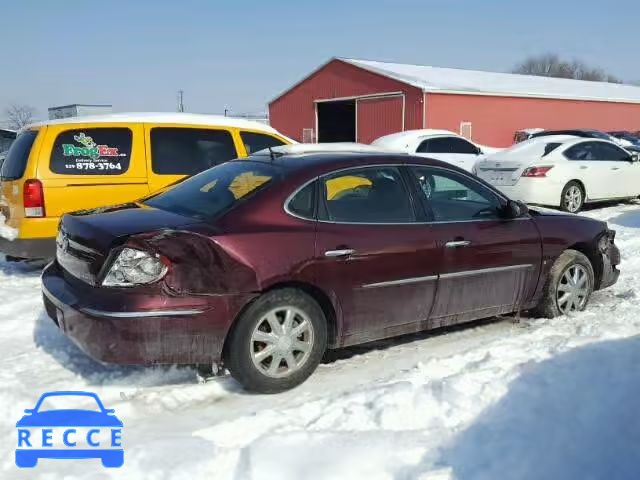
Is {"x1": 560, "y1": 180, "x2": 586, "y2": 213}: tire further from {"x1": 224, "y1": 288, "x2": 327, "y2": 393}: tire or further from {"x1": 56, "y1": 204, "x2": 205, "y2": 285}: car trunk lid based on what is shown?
{"x1": 56, "y1": 204, "x2": 205, "y2": 285}: car trunk lid

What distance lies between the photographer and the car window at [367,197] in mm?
4082

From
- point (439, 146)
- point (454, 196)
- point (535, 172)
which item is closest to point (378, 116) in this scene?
point (439, 146)

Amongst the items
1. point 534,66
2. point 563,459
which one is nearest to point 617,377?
point 563,459

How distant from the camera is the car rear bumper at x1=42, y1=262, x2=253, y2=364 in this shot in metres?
3.38

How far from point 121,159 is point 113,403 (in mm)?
3712

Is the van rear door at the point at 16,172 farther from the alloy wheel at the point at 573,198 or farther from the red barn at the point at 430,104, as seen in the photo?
the red barn at the point at 430,104

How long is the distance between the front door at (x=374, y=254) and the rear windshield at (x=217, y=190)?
469 mm

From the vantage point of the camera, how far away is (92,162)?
6500 mm

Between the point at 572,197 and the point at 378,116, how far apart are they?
16902 millimetres

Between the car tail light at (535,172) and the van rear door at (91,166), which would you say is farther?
the car tail light at (535,172)

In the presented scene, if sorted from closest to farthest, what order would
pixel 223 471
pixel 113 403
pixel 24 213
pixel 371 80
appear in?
pixel 223 471, pixel 113 403, pixel 24 213, pixel 371 80

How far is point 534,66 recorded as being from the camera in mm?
98250

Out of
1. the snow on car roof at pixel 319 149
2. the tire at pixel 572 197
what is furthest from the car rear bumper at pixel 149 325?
the tire at pixel 572 197

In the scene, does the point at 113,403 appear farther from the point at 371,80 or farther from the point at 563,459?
the point at 371,80
